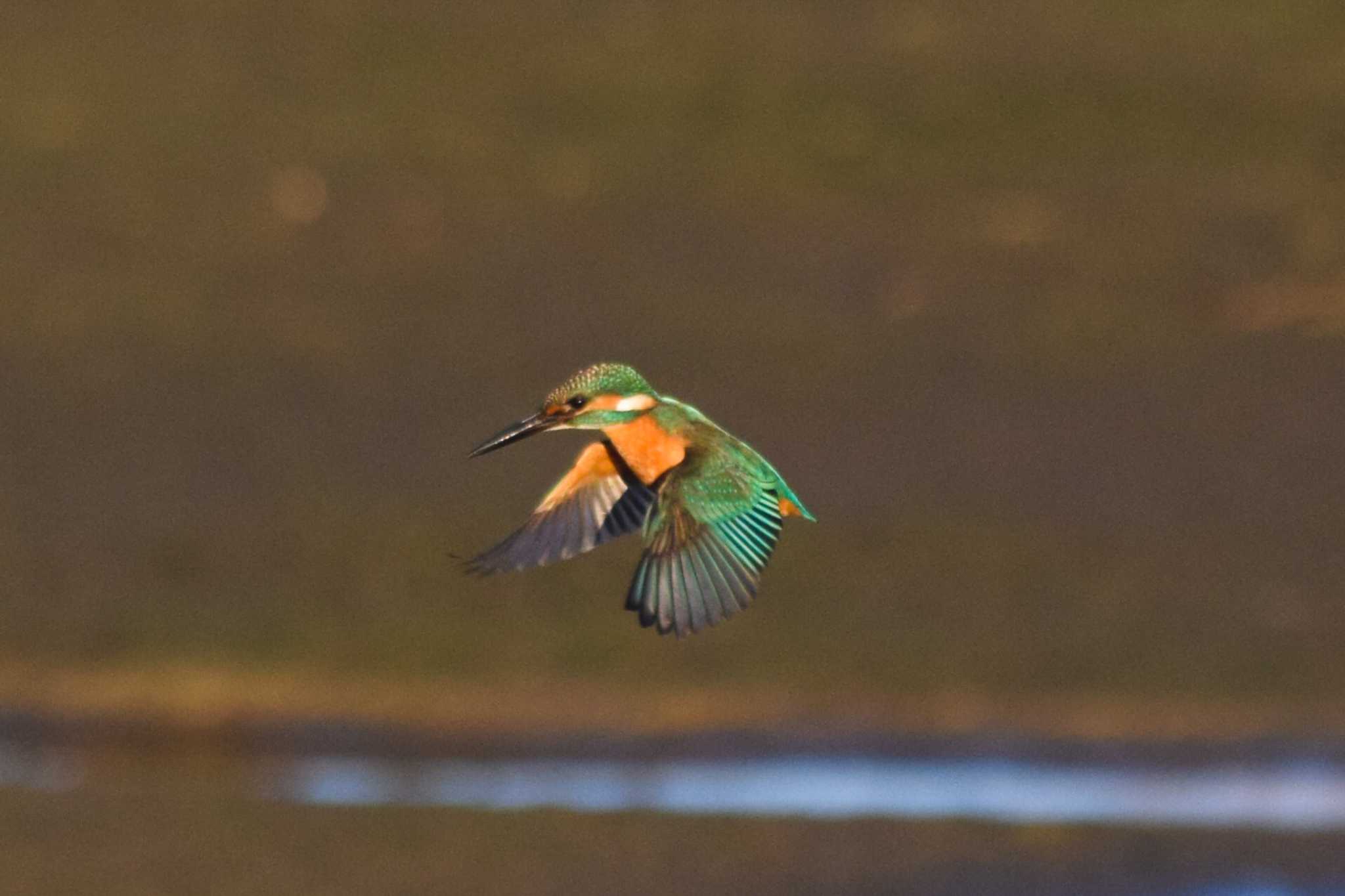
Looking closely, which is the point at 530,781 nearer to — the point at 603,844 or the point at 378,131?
the point at 603,844

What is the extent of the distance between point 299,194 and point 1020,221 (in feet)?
15.8

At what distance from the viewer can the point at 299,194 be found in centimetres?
1909

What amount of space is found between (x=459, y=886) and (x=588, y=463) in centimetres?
509

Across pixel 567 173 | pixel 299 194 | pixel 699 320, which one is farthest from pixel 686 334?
pixel 299 194

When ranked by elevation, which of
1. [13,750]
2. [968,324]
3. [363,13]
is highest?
[363,13]

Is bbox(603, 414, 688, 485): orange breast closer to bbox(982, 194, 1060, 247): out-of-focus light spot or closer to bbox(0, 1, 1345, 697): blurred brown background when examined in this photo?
bbox(0, 1, 1345, 697): blurred brown background

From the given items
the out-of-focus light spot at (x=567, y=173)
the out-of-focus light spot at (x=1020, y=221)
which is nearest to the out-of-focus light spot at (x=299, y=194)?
the out-of-focus light spot at (x=567, y=173)

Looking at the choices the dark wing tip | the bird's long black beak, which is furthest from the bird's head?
the dark wing tip

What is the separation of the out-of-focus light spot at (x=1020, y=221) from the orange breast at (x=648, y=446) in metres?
12.1

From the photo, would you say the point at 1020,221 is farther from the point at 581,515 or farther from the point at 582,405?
the point at 582,405

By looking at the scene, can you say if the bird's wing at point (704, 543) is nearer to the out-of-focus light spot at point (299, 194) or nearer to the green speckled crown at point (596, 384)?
the green speckled crown at point (596, 384)

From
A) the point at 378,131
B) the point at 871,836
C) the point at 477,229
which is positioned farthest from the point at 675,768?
the point at 378,131

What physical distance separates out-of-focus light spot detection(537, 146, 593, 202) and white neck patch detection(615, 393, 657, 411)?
482 inches

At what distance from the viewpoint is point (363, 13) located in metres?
20.6
